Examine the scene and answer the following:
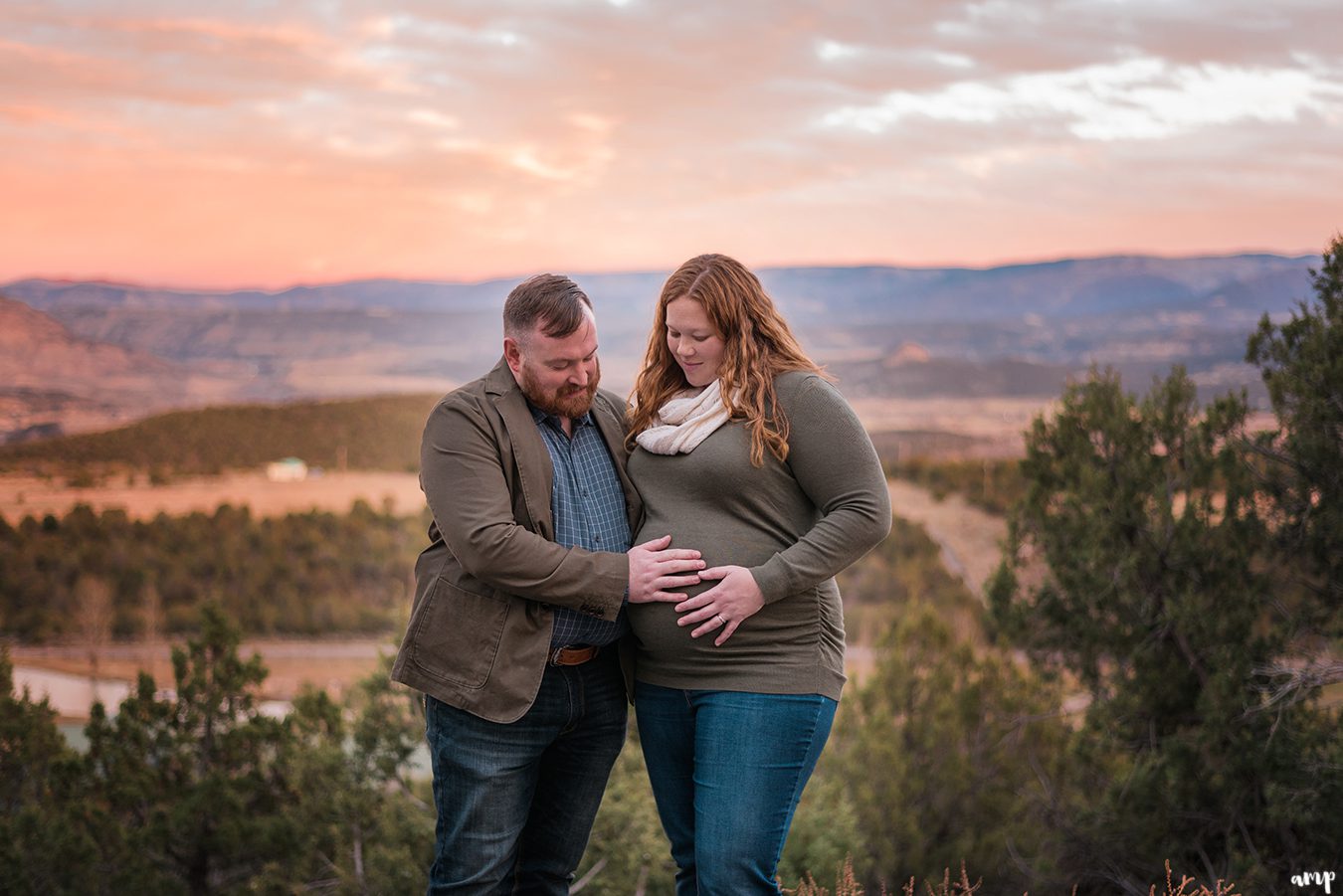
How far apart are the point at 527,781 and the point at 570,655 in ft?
1.08

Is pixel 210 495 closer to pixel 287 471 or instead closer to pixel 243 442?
pixel 287 471

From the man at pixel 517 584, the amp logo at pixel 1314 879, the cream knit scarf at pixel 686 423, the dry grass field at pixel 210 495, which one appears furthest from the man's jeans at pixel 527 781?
the dry grass field at pixel 210 495

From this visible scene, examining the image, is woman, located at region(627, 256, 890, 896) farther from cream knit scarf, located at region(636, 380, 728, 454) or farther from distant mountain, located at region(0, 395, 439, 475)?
distant mountain, located at region(0, 395, 439, 475)

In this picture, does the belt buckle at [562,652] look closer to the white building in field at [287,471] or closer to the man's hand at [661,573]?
the man's hand at [661,573]

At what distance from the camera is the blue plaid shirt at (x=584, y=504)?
2768mm

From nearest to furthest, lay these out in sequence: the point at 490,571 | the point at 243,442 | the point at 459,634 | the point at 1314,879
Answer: the point at 490,571
the point at 459,634
the point at 1314,879
the point at 243,442

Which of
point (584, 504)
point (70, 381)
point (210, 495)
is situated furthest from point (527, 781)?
point (70, 381)

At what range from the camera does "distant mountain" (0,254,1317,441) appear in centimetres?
8688

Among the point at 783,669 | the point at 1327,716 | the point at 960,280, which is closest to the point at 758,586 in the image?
the point at 783,669

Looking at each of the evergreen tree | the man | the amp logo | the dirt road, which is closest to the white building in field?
the dirt road

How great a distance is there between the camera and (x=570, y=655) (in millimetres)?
2795

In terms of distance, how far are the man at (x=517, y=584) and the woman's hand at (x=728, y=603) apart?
71 millimetres

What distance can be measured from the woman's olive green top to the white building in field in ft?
194

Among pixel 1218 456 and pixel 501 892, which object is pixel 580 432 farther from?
pixel 1218 456
